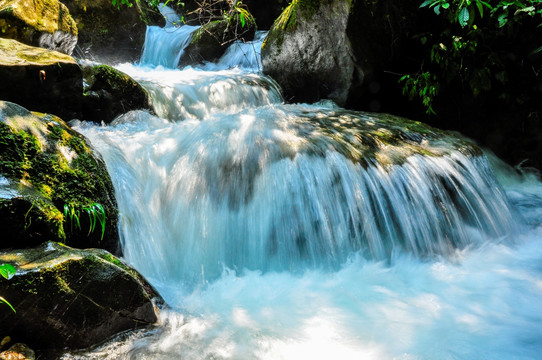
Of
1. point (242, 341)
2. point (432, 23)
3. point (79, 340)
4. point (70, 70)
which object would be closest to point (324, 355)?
point (242, 341)

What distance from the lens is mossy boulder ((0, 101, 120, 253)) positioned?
6.23 feet

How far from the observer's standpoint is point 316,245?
10.4 feet

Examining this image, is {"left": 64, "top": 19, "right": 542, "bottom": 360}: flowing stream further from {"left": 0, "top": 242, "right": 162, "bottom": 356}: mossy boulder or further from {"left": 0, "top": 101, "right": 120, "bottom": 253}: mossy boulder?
{"left": 0, "top": 101, "right": 120, "bottom": 253}: mossy boulder

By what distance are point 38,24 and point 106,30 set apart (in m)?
4.82

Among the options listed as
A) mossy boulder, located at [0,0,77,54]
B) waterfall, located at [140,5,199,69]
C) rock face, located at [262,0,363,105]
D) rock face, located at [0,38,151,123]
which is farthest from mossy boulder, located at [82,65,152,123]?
waterfall, located at [140,5,199,69]

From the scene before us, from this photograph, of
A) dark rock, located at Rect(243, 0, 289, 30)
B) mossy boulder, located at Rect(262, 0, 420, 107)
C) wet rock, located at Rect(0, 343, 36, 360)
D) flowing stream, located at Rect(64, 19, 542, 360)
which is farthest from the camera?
dark rock, located at Rect(243, 0, 289, 30)

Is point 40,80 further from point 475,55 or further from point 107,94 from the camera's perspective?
point 475,55

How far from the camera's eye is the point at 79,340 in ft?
5.70

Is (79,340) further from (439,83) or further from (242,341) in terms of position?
(439,83)

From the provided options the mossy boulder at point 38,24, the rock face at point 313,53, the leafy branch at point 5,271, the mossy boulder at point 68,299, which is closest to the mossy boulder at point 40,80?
the mossy boulder at point 38,24

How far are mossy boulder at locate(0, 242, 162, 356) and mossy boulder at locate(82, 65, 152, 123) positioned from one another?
2.97 m

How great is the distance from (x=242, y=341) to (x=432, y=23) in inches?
244

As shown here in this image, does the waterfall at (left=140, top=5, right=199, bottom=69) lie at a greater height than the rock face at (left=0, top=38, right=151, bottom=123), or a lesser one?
greater

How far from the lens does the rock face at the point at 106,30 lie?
28.8 feet
